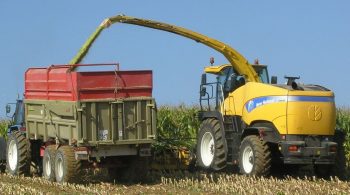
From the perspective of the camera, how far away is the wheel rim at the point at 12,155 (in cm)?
1778

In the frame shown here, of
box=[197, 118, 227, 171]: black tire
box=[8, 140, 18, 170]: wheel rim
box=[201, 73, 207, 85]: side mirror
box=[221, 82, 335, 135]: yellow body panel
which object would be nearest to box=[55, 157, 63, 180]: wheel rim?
box=[8, 140, 18, 170]: wheel rim

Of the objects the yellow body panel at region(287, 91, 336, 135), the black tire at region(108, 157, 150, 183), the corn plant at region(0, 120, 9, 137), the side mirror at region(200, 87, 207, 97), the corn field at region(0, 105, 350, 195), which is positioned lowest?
the corn field at region(0, 105, 350, 195)

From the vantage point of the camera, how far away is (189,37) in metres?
17.2

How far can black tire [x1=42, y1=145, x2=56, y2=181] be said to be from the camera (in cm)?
1557

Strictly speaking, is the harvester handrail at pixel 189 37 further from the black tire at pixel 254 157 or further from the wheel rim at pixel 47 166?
the wheel rim at pixel 47 166

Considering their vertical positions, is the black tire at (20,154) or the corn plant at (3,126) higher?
the corn plant at (3,126)

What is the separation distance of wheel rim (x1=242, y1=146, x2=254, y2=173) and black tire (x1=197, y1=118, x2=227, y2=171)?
2.93 feet

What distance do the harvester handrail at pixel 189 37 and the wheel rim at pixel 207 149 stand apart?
174cm

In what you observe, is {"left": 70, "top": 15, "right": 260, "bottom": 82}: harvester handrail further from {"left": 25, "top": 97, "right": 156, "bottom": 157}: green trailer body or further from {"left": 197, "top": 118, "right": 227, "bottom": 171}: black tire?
{"left": 25, "top": 97, "right": 156, "bottom": 157}: green trailer body

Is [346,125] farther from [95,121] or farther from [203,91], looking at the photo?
[95,121]

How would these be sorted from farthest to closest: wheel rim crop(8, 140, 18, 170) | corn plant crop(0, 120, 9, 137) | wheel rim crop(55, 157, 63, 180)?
corn plant crop(0, 120, 9, 137), wheel rim crop(8, 140, 18, 170), wheel rim crop(55, 157, 63, 180)

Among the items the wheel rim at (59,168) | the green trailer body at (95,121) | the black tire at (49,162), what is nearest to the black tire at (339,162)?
the green trailer body at (95,121)

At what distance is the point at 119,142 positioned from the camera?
14883mm

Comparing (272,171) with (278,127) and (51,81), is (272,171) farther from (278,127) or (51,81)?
(51,81)
